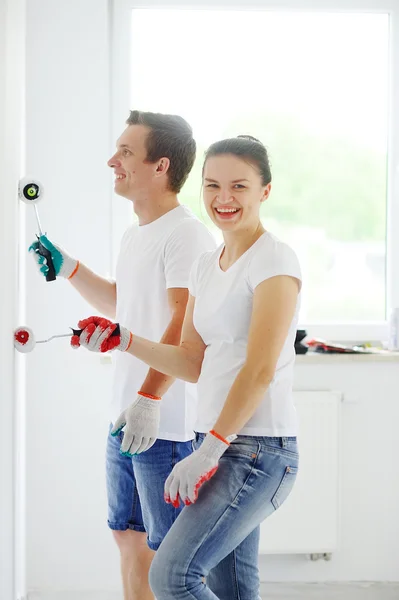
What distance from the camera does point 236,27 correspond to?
2840mm

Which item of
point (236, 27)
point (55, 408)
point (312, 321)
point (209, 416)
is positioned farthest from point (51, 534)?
point (236, 27)

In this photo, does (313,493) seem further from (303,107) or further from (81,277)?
(303,107)

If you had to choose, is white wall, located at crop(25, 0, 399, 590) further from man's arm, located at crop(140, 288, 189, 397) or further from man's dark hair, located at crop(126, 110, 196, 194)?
man's arm, located at crop(140, 288, 189, 397)

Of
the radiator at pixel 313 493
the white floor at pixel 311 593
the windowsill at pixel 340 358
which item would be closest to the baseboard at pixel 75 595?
the white floor at pixel 311 593

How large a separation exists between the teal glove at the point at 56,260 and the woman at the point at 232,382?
406mm

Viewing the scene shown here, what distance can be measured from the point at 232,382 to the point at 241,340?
9cm

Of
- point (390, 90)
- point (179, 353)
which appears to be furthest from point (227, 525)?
point (390, 90)

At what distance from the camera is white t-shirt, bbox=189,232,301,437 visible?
1.50 meters

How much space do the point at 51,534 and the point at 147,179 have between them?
1.41 m

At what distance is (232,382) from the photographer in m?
1.53

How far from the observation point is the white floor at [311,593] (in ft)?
8.80

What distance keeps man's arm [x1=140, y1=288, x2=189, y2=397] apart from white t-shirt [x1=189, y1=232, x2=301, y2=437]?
0.18m

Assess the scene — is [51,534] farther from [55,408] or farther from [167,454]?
[167,454]

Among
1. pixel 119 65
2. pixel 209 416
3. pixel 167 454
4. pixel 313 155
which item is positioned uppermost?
pixel 119 65
